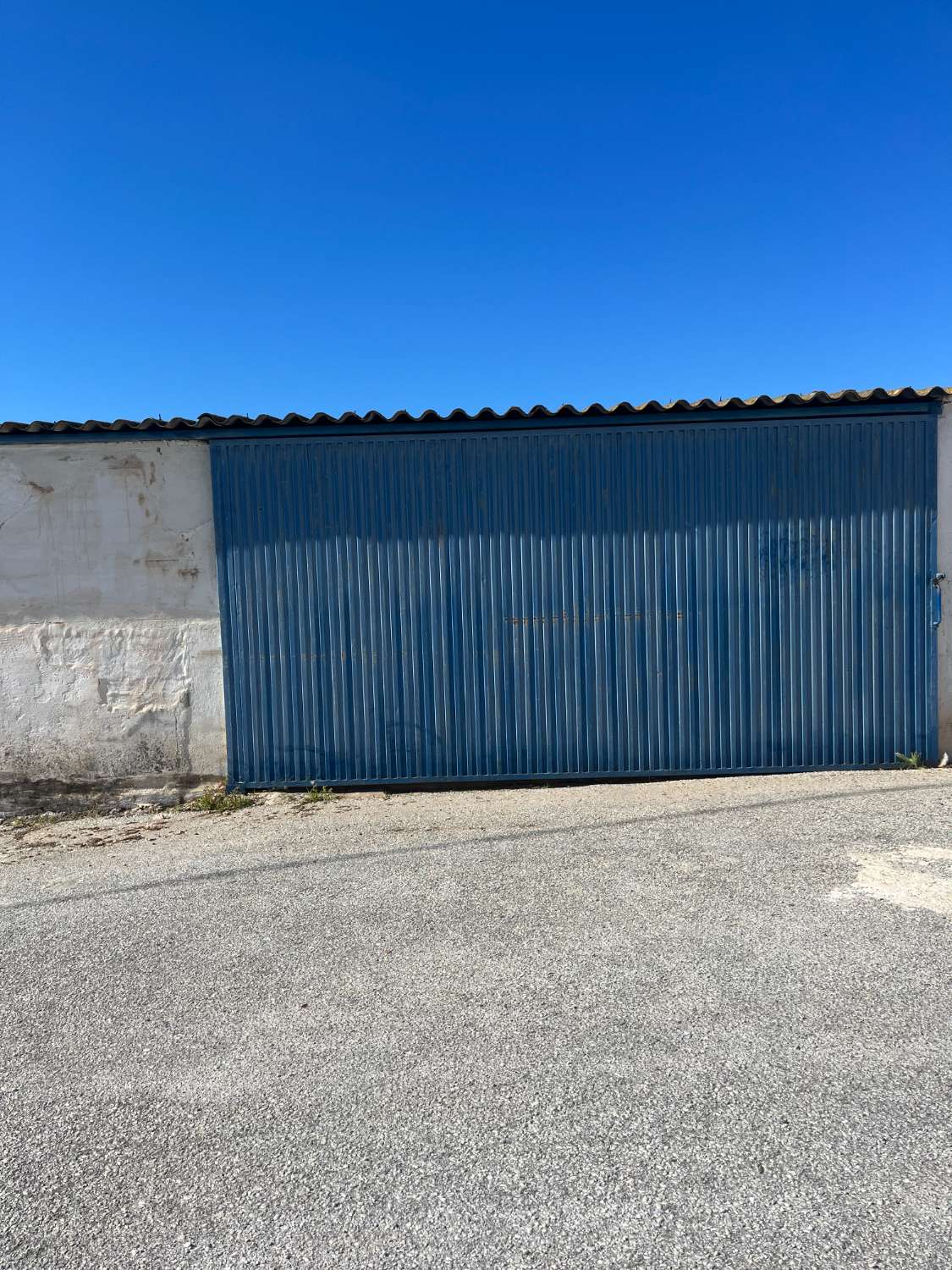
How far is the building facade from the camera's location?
6664 millimetres

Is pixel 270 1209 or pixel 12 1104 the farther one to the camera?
pixel 12 1104

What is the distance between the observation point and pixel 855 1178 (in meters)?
2.18

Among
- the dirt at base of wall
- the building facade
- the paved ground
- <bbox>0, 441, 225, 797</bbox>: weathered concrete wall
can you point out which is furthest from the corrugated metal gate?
the paved ground

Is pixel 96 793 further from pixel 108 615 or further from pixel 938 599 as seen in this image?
pixel 938 599

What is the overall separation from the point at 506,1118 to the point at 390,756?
14.7 ft

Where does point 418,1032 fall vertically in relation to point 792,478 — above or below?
below

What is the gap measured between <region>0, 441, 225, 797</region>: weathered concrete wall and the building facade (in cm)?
2

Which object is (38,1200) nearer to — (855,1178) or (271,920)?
(271,920)

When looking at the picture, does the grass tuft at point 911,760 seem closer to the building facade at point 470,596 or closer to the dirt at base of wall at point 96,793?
the building facade at point 470,596

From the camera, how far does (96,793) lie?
6.97 m

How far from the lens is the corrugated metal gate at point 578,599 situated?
6668mm

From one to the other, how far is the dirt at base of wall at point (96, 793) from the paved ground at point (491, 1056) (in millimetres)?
1682

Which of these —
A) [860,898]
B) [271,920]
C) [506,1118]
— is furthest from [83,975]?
[860,898]

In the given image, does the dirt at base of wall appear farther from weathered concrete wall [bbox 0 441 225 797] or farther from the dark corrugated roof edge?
the dark corrugated roof edge
